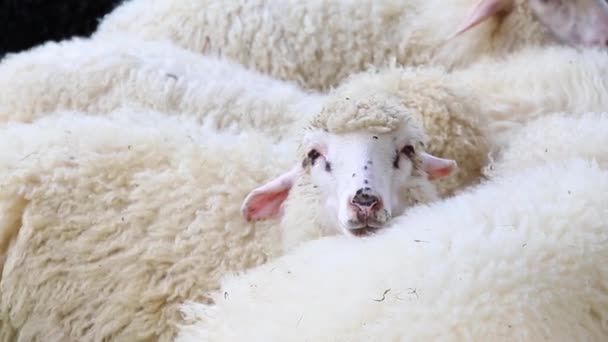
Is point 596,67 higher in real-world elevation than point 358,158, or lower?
higher

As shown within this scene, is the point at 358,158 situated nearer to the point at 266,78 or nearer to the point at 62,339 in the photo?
the point at 62,339

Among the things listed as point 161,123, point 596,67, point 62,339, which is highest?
point 596,67

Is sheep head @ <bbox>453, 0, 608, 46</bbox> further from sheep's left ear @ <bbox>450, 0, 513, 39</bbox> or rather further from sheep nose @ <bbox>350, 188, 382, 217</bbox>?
sheep nose @ <bbox>350, 188, 382, 217</bbox>

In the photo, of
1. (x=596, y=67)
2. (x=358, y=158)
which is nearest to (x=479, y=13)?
(x=596, y=67)

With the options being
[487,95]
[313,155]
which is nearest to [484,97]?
[487,95]

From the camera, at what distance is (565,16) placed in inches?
139

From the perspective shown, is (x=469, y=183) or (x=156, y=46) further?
(x=156, y=46)

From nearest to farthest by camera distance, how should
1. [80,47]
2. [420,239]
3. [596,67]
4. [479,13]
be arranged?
[420,239] → [596,67] → [80,47] → [479,13]

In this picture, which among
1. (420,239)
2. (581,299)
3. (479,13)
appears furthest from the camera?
(479,13)

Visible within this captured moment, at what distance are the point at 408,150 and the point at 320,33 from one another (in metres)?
1.61

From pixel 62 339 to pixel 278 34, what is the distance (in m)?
1.83

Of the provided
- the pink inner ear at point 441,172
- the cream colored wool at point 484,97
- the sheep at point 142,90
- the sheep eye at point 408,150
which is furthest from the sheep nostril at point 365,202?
the sheep at point 142,90

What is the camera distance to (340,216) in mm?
1981

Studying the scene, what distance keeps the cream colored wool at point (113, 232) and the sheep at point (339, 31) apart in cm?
132
